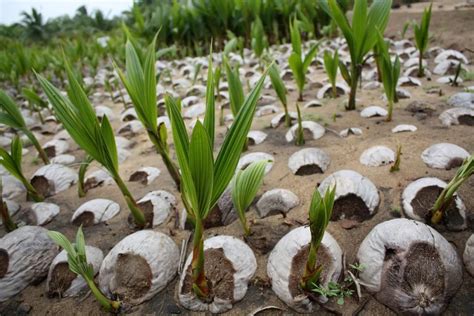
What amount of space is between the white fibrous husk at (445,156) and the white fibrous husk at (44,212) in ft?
4.48

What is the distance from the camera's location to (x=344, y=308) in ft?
2.38

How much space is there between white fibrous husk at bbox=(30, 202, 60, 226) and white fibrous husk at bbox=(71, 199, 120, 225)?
100mm

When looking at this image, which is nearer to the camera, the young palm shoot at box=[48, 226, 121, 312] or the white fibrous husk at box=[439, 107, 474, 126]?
the young palm shoot at box=[48, 226, 121, 312]

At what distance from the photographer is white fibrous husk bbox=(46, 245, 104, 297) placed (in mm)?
866

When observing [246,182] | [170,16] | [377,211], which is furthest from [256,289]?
[170,16]

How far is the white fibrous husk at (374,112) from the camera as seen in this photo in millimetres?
1495

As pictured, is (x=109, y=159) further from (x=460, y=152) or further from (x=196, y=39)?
(x=196, y=39)

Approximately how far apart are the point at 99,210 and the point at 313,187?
76 cm

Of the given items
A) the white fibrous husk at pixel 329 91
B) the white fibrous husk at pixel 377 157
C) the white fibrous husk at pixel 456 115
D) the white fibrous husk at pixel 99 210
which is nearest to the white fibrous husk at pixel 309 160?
the white fibrous husk at pixel 377 157

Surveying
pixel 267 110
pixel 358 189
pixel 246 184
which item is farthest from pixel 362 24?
pixel 246 184

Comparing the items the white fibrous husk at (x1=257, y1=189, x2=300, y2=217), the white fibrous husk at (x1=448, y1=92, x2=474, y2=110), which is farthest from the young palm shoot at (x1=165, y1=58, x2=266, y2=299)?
the white fibrous husk at (x1=448, y1=92, x2=474, y2=110)

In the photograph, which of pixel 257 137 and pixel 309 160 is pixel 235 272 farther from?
pixel 257 137

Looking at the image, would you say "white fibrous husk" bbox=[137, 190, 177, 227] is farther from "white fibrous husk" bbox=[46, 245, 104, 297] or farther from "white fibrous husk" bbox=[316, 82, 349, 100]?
"white fibrous husk" bbox=[316, 82, 349, 100]

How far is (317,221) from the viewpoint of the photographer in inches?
25.3
